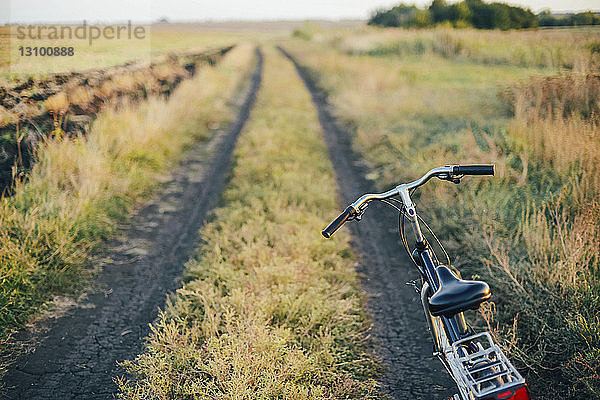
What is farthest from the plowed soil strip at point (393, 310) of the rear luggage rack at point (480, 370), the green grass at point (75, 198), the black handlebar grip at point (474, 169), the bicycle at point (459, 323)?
the green grass at point (75, 198)

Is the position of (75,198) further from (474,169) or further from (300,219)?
(474,169)

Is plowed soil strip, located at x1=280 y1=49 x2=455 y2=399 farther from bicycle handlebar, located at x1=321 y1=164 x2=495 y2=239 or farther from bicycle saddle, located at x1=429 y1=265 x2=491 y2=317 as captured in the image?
bicycle handlebar, located at x1=321 y1=164 x2=495 y2=239

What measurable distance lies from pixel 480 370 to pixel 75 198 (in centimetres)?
556

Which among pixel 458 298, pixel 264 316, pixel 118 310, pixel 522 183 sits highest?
pixel 522 183

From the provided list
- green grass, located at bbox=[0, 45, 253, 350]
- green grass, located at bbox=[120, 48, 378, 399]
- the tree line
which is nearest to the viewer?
green grass, located at bbox=[120, 48, 378, 399]

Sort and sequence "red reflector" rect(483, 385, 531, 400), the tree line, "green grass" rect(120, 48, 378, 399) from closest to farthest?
"red reflector" rect(483, 385, 531, 400), "green grass" rect(120, 48, 378, 399), the tree line

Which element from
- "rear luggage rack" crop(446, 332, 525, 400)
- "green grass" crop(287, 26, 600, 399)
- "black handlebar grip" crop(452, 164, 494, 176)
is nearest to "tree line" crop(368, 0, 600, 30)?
"green grass" crop(287, 26, 600, 399)

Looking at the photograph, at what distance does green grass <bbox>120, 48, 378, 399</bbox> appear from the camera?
9.96ft

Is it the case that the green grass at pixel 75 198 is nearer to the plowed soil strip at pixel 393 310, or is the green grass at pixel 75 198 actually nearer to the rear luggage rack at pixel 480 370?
the plowed soil strip at pixel 393 310

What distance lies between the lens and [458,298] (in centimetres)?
211

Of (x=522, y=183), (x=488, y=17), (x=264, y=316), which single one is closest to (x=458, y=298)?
(x=264, y=316)

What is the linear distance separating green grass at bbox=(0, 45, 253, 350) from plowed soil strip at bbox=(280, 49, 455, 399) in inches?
129

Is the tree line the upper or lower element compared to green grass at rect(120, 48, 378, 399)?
upper

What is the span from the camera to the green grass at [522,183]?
132 inches
